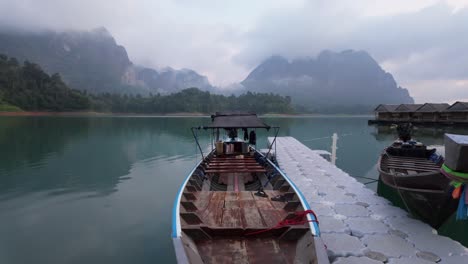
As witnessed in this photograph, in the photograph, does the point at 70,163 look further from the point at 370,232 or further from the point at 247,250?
the point at 370,232

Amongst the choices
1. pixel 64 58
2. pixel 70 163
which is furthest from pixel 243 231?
pixel 64 58

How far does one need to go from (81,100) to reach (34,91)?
14.1 meters

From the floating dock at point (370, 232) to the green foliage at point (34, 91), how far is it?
10511 cm

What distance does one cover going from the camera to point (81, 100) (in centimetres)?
9675

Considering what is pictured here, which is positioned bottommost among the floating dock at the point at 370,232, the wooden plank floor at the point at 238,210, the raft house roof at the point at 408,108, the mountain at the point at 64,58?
the floating dock at the point at 370,232

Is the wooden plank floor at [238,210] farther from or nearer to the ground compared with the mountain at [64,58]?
nearer to the ground

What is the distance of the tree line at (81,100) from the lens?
8844 centimetres

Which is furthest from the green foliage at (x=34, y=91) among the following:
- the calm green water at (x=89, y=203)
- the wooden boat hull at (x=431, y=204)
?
the wooden boat hull at (x=431, y=204)

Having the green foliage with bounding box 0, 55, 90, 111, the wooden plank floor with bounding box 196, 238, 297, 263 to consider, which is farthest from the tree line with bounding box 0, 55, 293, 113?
the wooden plank floor with bounding box 196, 238, 297, 263

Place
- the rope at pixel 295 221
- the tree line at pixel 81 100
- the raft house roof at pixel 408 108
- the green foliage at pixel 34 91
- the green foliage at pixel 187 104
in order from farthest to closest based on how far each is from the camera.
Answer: the green foliage at pixel 187 104 < the tree line at pixel 81 100 < the green foliage at pixel 34 91 < the raft house roof at pixel 408 108 < the rope at pixel 295 221

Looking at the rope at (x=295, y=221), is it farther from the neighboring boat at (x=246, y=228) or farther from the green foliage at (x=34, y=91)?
the green foliage at (x=34, y=91)

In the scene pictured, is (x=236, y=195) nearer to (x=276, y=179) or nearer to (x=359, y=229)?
(x=276, y=179)

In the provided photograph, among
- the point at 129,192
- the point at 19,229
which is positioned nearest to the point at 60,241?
the point at 19,229

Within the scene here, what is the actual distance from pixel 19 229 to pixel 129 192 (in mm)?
4400
